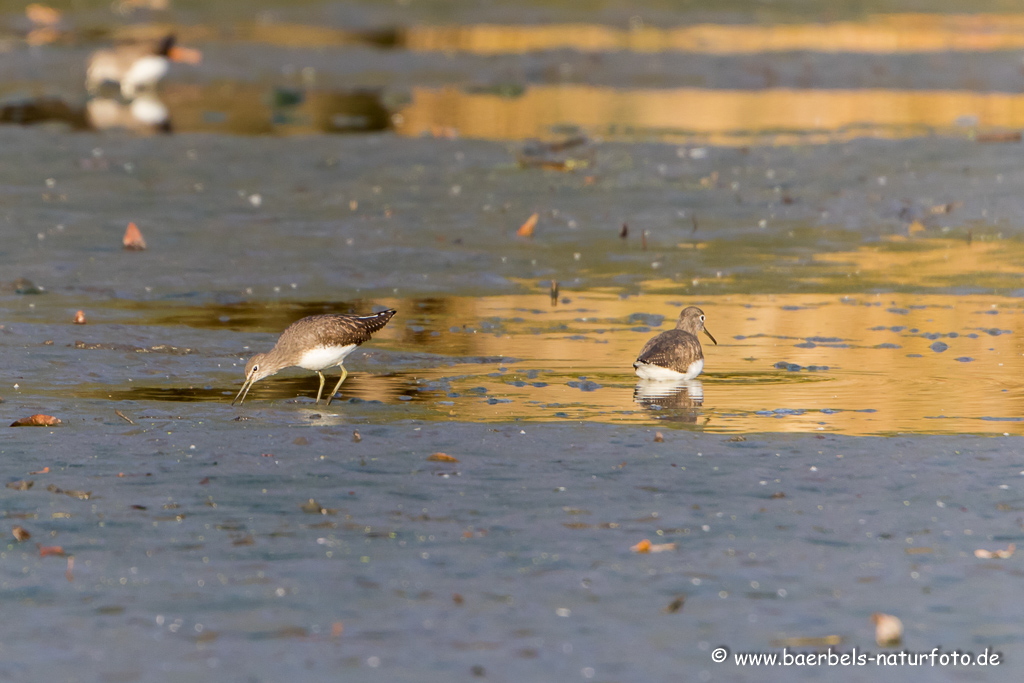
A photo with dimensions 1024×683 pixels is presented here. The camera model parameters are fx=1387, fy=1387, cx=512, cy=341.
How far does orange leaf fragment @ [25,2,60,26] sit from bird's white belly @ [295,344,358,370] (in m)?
35.2

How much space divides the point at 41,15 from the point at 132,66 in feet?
42.0

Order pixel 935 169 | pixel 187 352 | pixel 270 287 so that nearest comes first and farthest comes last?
pixel 187 352 → pixel 270 287 → pixel 935 169

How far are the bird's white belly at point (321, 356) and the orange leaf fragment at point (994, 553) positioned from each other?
15.9ft

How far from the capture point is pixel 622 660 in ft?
18.8

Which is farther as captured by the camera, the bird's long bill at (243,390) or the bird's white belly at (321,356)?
the bird's white belly at (321,356)

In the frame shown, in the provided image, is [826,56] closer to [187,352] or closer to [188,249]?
[188,249]

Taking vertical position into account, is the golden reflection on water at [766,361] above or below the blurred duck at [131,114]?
below

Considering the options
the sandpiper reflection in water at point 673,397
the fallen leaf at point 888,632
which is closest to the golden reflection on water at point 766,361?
the sandpiper reflection in water at point 673,397

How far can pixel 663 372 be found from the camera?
1048cm

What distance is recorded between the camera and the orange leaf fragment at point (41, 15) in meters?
41.8

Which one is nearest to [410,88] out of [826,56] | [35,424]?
[826,56]

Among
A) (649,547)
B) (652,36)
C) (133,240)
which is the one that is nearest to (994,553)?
(649,547)

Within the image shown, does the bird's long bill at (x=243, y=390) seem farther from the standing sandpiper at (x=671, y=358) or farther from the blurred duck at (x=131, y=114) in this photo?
the blurred duck at (x=131, y=114)

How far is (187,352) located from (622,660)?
21.7 feet
